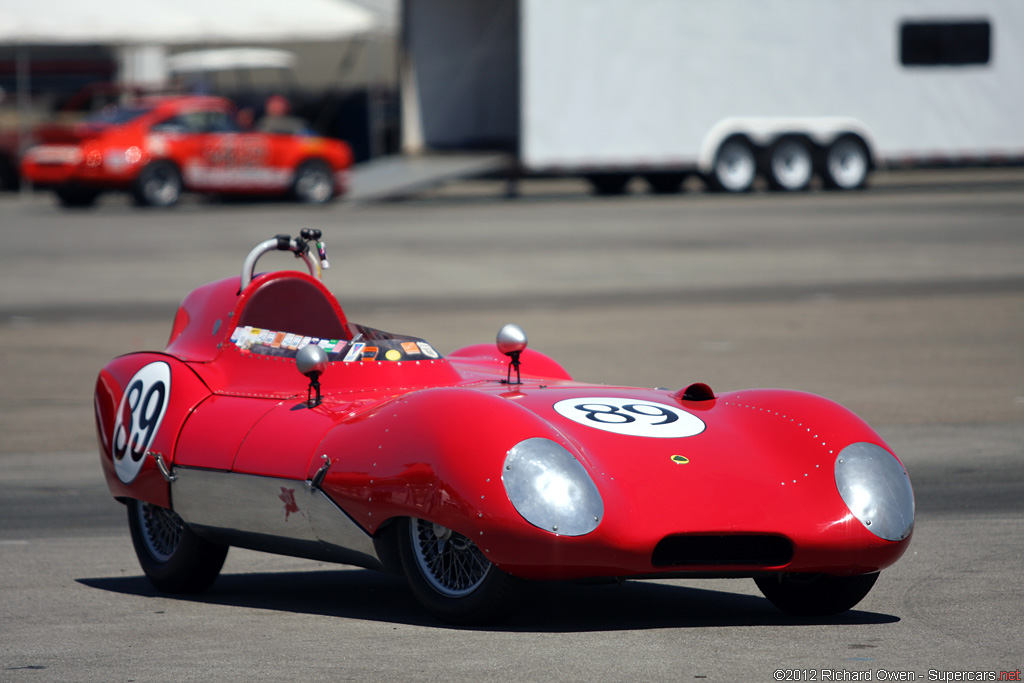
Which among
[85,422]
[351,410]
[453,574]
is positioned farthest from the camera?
[85,422]

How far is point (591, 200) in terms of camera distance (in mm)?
31984

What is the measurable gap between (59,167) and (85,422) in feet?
60.9

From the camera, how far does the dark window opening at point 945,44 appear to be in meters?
31.6

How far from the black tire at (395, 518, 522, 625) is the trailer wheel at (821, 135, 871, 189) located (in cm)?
2782

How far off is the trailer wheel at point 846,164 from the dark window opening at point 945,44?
1.90 meters

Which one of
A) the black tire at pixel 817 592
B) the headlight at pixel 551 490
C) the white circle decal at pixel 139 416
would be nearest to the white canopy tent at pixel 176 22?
the white circle decal at pixel 139 416

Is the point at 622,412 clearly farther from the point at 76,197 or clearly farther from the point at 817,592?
the point at 76,197

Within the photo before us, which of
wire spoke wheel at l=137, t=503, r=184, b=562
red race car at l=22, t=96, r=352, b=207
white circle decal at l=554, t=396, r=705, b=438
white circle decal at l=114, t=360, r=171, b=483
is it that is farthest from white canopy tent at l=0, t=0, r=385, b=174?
white circle decal at l=554, t=396, r=705, b=438

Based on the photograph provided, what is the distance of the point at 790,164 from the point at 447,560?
28.1 meters

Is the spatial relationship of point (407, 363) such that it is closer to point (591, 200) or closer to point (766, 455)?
point (766, 455)

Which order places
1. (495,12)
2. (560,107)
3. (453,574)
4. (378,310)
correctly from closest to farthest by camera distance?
(453,574) < (378,310) < (560,107) < (495,12)

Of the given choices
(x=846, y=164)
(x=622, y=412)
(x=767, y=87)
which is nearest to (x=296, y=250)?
(x=622, y=412)

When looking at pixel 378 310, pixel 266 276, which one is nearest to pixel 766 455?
pixel 266 276

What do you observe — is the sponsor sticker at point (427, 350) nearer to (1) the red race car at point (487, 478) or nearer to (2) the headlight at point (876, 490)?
(1) the red race car at point (487, 478)
